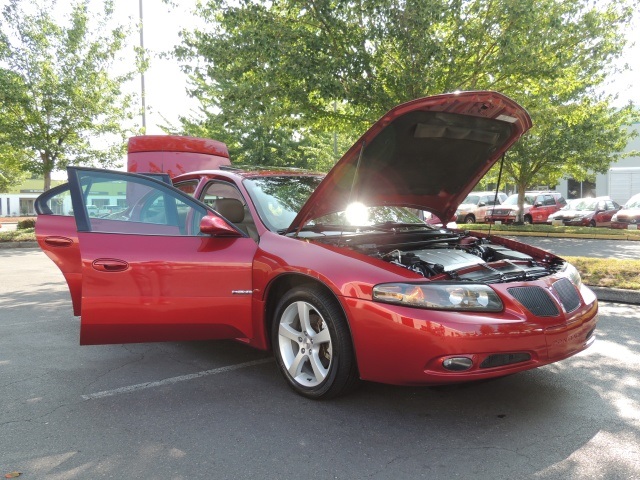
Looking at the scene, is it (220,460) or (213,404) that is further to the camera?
(213,404)

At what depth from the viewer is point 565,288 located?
134 inches

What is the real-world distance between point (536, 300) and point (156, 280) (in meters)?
2.49

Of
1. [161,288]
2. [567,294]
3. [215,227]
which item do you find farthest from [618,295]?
[161,288]

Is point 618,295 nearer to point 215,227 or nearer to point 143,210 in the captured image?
point 215,227

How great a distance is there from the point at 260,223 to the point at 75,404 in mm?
1739

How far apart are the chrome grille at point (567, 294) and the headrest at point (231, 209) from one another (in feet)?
7.56

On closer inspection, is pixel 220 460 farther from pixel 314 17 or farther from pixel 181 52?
pixel 181 52

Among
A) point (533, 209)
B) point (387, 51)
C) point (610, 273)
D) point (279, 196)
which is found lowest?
point (610, 273)

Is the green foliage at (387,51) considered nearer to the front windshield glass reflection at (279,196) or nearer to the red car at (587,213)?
the front windshield glass reflection at (279,196)

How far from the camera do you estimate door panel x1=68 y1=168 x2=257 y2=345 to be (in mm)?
3623

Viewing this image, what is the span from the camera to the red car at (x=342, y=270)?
2969 millimetres

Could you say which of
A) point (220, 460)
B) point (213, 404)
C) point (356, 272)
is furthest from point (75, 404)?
point (356, 272)

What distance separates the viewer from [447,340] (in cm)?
285

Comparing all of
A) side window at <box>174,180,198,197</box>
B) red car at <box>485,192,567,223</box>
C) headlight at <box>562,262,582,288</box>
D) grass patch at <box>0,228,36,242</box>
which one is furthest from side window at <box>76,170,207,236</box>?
red car at <box>485,192,567,223</box>
